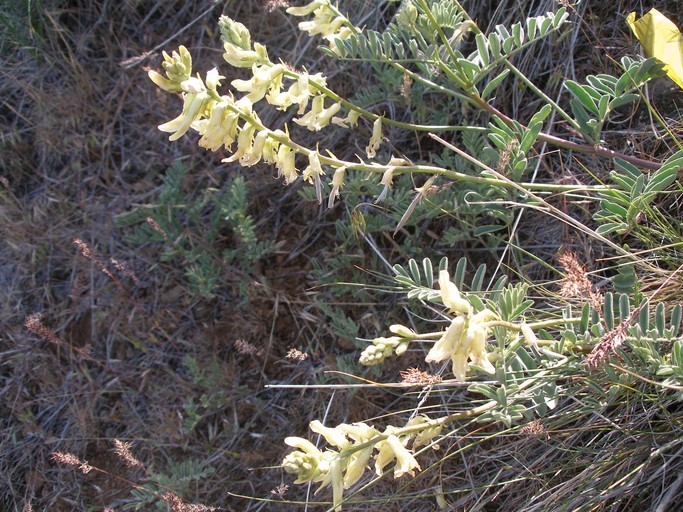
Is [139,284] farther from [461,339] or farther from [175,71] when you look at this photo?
[461,339]

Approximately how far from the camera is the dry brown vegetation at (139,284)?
247 centimetres

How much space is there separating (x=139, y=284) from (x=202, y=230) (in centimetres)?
37

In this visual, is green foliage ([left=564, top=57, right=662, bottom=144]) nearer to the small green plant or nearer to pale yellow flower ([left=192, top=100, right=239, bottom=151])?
pale yellow flower ([left=192, top=100, right=239, bottom=151])

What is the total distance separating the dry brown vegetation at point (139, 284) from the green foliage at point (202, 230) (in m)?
0.05

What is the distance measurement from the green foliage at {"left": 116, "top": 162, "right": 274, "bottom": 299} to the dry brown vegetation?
5 centimetres

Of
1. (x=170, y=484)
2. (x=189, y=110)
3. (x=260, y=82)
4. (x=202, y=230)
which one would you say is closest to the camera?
(x=189, y=110)

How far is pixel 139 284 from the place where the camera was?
2.92 meters

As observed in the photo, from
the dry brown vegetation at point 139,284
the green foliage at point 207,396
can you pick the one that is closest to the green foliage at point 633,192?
the dry brown vegetation at point 139,284

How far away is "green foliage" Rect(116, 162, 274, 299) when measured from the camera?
8.63 ft

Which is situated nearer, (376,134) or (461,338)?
(461,338)

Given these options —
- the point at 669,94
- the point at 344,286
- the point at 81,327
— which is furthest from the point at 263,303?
the point at 669,94

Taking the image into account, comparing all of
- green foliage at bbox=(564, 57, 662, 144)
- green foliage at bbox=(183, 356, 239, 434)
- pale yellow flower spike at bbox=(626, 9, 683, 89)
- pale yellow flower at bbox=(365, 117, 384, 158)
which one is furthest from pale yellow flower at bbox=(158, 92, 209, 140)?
green foliage at bbox=(183, 356, 239, 434)

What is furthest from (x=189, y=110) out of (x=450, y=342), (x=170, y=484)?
(x=170, y=484)

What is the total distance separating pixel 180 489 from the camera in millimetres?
2420
